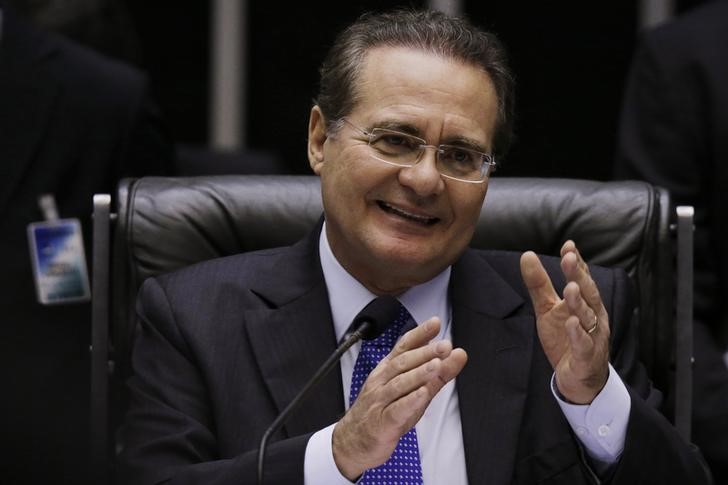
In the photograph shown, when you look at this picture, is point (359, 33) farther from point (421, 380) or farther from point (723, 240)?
point (723, 240)

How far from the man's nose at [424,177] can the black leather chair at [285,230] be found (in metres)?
0.40

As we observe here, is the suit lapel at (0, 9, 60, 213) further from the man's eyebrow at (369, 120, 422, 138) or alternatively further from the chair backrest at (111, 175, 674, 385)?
the man's eyebrow at (369, 120, 422, 138)

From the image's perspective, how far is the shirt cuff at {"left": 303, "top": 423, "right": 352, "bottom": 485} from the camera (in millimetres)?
2422

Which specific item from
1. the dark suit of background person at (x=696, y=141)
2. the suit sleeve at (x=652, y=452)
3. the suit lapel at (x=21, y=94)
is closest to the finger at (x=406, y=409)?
the suit sleeve at (x=652, y=452)

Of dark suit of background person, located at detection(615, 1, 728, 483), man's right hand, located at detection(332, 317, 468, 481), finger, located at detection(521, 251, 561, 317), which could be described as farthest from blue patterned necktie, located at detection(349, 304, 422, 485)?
dark suit of background person, located at detection(615, 1, 728, 483)

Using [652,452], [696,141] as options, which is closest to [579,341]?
[652,452]

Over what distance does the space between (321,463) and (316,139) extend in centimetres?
76

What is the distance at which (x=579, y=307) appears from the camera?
8.05ft

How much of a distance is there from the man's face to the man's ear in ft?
0.30

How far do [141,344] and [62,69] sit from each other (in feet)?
4.61

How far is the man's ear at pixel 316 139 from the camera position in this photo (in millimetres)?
2936

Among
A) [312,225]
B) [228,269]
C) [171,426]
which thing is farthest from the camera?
[312,225]

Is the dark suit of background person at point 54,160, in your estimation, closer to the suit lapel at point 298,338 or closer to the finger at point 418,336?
the suit lapel at point 298,338

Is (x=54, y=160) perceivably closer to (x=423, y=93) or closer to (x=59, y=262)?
(x=59, y=262)
